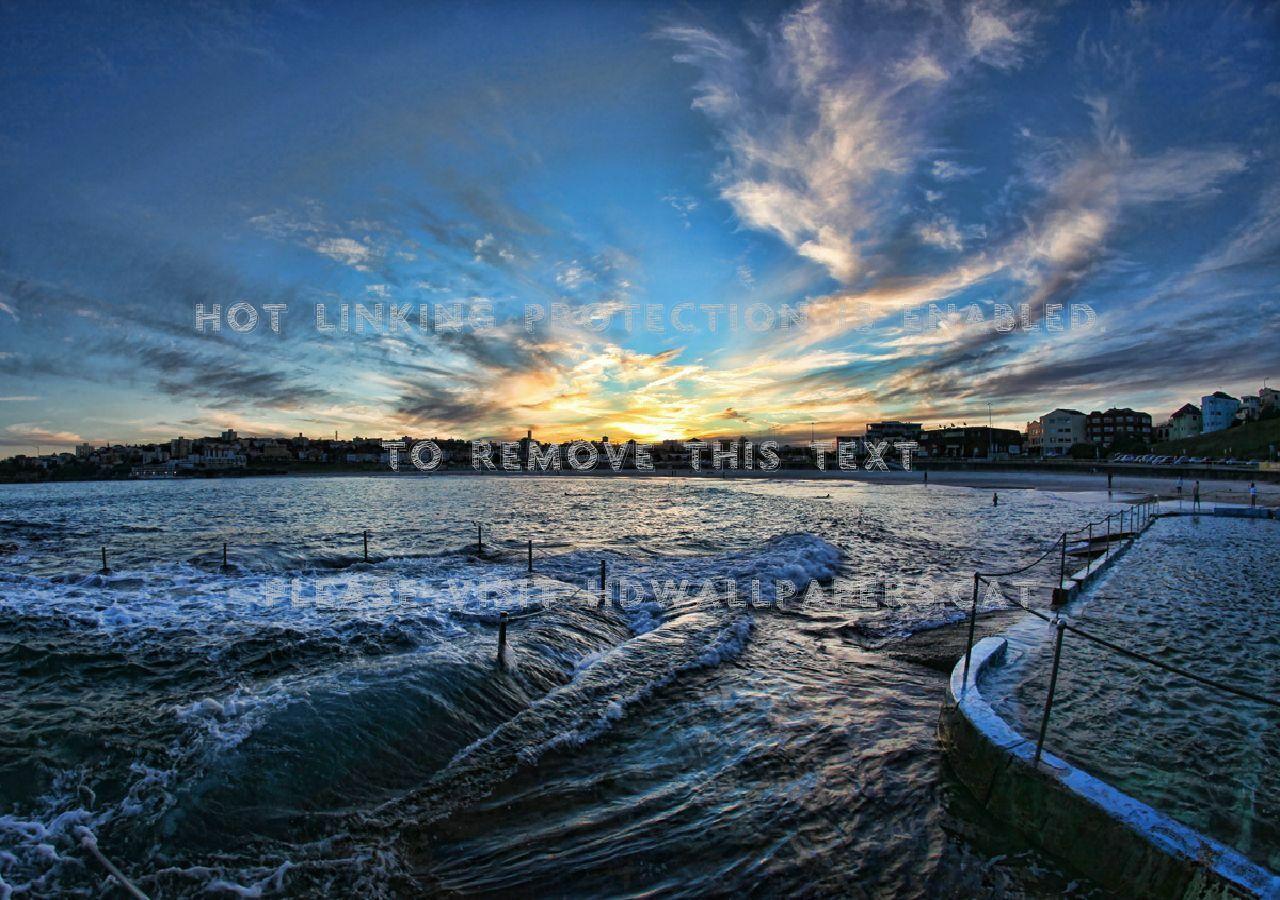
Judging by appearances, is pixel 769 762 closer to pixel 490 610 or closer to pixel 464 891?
pixel 464 891

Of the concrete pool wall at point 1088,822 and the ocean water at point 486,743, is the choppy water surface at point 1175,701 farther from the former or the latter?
the ocean water at point 486,743

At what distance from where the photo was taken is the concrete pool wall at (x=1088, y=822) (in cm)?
354

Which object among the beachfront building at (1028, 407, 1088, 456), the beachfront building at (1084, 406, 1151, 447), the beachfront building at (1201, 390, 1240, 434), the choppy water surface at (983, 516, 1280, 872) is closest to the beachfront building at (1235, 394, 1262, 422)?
the beachfront building at (1201, 390, 1240, 434)

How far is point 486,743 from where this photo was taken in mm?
7215

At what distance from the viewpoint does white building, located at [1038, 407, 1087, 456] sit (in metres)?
138

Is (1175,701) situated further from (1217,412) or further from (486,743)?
(1217,412)

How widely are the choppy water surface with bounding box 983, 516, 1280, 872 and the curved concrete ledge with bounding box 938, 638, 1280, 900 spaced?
0.75 m

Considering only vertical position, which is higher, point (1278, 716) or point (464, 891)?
point (1278, 716)

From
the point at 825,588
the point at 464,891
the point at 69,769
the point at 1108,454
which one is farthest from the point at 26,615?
the point at 1108,454

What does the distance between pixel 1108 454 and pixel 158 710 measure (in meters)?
156

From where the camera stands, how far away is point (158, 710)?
26.7 feet

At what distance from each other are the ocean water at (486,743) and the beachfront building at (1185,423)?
15876 centimetres

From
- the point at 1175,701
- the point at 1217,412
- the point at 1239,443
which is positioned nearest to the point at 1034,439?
the point at 1217,412

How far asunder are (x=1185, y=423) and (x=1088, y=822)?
174552 mm
